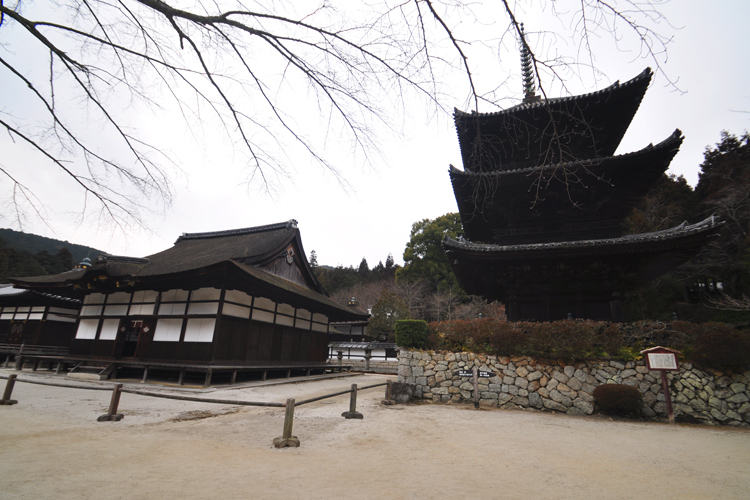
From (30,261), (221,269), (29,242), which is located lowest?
(29,242)

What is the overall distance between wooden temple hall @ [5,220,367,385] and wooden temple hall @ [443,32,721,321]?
7.46 metres

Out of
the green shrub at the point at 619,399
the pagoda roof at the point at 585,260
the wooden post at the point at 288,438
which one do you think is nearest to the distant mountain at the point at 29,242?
the wooden post at the point at 288,438

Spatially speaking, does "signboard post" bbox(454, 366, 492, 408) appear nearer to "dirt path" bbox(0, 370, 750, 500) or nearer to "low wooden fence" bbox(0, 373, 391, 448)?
"dirt path" bbox(0, 370, 750, 500)

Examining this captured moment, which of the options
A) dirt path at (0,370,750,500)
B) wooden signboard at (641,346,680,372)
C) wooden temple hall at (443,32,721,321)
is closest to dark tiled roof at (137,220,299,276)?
dirt path at (0,370,750,500)

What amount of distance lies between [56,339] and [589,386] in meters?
24.1

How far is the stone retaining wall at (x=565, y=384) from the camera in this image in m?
7.48

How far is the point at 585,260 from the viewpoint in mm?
9008

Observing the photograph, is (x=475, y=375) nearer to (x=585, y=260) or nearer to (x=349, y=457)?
(x=585, y=260)

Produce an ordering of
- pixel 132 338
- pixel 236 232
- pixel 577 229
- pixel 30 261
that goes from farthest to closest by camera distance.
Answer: pixel 30 261
pixel 236 232
pixel 132 338
pixel 577 229

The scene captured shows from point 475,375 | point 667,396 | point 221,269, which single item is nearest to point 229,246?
point 221,269

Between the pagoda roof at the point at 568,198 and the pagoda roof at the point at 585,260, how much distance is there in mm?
1073

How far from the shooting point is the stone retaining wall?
7.48 metres

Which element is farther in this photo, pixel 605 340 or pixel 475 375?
pixel 475 375

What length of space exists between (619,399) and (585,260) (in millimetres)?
3433
